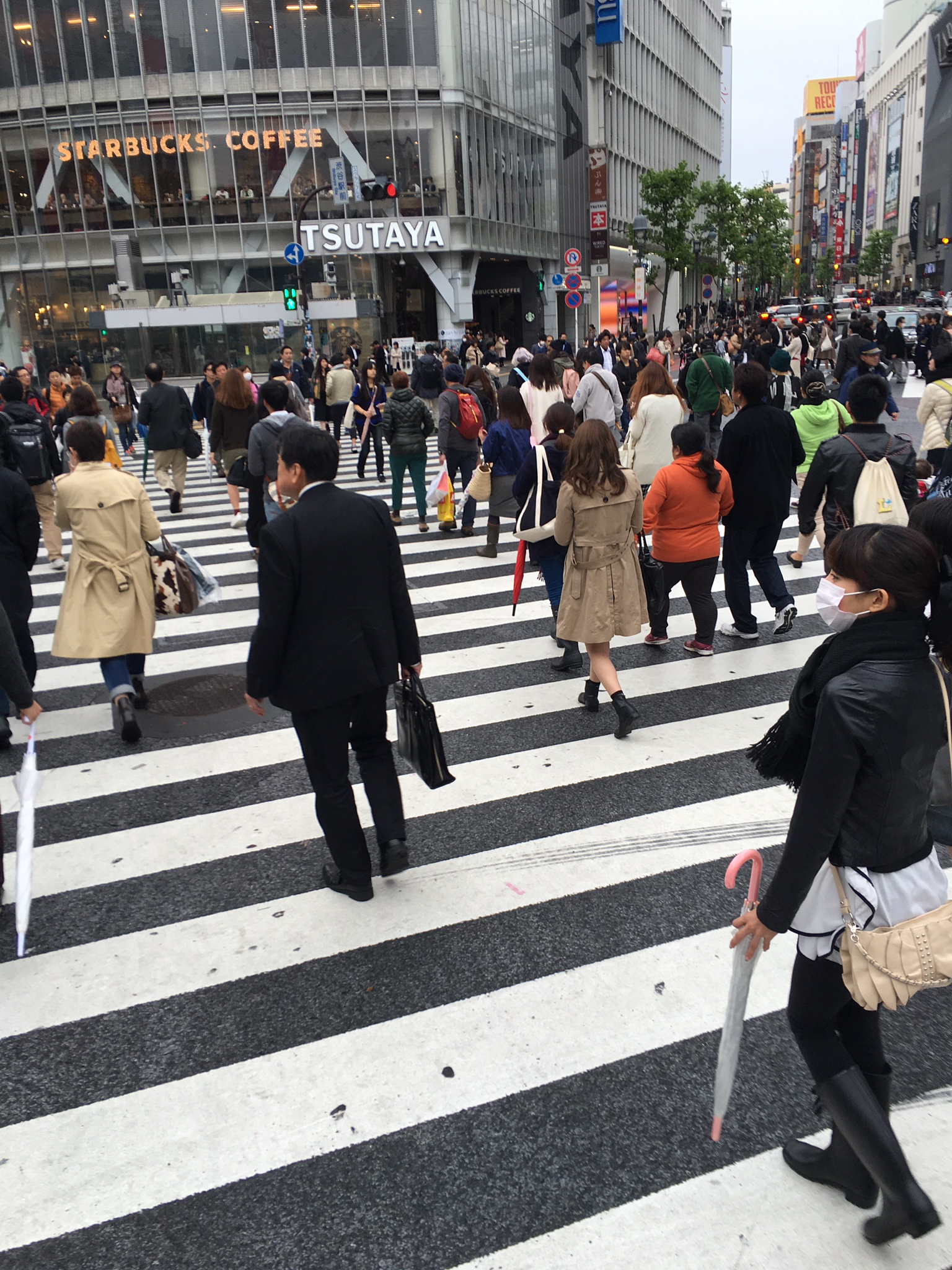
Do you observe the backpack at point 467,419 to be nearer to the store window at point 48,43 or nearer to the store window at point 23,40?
the store window at point 48,43

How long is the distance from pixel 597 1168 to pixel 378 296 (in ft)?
142

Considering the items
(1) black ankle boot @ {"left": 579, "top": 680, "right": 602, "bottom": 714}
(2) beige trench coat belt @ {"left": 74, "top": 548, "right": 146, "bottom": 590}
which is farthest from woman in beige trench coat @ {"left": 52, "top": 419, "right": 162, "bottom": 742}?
(1) black ankle boot @ {"left": 579, "top": 680, "right": 602, "bottom": 714}

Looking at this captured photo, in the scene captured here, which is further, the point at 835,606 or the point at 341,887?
the point at 341,887

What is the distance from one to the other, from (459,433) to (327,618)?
8.15 m

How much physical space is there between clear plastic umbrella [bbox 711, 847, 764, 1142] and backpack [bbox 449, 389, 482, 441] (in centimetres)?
961

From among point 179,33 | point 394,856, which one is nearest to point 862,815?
point 394,856

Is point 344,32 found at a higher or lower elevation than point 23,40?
lower

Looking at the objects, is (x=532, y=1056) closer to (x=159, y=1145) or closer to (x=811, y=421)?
(x=159, y=1145)

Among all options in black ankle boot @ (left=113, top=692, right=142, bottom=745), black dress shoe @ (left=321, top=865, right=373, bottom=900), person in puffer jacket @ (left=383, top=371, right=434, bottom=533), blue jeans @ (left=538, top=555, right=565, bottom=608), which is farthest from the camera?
A: person in puffer jacket @ (left=383, top=371, right=434, bottom=533)

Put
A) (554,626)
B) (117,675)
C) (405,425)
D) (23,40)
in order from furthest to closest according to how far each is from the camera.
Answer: (23,40) < (405,425) < (554,626) < (117,675)

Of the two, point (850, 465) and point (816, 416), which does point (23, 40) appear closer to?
point (816, 416)

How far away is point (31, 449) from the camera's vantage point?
9.96 metres

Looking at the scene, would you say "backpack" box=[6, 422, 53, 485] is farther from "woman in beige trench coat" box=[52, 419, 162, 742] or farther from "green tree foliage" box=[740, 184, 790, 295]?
"green tree foliage" box=[740, 184, 790, 295]

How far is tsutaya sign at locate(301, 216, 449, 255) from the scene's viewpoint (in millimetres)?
41344
